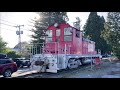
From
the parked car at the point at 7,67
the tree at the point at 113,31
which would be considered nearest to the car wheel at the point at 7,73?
the parked car at the point at 7,67

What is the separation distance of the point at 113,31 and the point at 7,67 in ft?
11.2

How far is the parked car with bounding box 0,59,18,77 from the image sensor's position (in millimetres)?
6371

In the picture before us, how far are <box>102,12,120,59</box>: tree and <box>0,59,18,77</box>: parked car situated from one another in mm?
3120

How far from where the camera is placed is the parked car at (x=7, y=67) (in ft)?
20.9

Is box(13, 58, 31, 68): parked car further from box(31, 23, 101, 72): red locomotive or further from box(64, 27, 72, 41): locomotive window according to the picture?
box(64, 27, 72, 41): locomotive window

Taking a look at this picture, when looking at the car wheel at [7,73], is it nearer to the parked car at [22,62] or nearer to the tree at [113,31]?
the parked car at [22,62]

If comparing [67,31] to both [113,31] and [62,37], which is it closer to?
[62,37]

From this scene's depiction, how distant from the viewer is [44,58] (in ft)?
24.0
